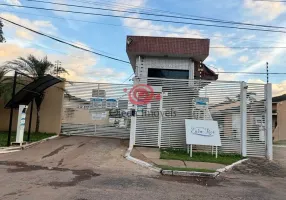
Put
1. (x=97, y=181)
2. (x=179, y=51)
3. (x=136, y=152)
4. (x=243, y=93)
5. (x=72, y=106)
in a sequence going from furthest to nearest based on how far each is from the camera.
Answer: (x=72, y=106), (x=179, y=51), (x=243, y=93), (x=136, y=152), (x=97, y=181)

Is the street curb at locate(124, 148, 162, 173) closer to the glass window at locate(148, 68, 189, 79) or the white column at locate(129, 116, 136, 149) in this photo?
the white column at locate(129, 116, 136, 149)

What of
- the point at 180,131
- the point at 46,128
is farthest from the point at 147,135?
the point at 46,128

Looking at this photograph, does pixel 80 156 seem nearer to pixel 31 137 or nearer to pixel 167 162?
pixel 167 162

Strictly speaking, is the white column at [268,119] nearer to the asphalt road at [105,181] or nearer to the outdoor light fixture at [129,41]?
the asphalt road at [105,181]

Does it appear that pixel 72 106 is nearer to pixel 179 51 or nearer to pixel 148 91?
pixel 148 91

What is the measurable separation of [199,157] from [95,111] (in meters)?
6.70

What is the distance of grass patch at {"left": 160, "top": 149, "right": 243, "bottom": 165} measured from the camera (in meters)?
11.7

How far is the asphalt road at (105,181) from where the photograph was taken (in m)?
6.58

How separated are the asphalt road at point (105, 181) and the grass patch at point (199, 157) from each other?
0.91 metres

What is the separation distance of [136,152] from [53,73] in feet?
24.6

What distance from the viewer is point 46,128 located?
663 inches
